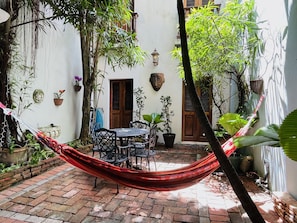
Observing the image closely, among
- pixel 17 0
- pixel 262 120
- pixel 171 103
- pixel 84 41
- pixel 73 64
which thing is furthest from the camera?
pixel 171 103

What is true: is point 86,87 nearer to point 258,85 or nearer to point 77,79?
point 77,79

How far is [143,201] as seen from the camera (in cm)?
249

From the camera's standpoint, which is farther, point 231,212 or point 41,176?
point 41,176

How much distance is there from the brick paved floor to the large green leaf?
1.44 meters

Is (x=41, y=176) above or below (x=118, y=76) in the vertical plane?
below

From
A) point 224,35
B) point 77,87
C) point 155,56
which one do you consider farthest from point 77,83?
point 224,35

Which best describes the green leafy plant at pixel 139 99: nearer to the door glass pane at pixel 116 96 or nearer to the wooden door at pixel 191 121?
the door glass pane at pixel 116 96

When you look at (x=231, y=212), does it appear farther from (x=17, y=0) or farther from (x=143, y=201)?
(x=17, y=0)

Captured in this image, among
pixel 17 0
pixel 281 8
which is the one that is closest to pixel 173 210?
pixel 281 8

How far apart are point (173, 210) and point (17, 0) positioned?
3.86 metres

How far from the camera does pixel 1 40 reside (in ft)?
10.5

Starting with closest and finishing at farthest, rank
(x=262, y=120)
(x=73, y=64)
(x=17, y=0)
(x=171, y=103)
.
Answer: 1. (x=262, y=120)
2. (x=17, y=0)
3. (x=73, y=64)
4. (x=171, y=103)

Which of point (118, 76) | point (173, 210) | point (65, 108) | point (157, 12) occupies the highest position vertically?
point (157, 12)

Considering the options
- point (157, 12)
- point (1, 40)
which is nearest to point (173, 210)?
point (1, 40)
